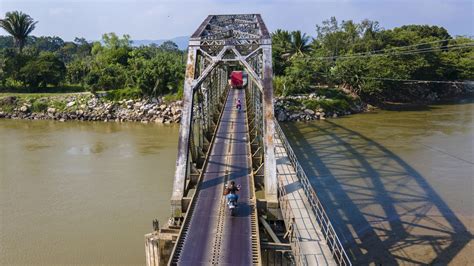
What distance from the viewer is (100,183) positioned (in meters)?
24.1

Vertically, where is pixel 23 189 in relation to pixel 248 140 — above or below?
below

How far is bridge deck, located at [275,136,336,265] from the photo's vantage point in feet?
35.2

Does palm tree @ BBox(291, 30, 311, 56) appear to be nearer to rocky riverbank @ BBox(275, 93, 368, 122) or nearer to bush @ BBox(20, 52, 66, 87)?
rocky riverbank @ BBox(275, 93, 368, 122)

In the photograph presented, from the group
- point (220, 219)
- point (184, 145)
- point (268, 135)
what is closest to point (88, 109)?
point (184, 145)

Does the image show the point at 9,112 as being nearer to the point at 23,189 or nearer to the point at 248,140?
the point at 23,189

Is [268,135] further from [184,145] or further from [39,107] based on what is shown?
[39,107]

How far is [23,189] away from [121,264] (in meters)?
11.7

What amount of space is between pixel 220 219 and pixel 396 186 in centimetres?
1447

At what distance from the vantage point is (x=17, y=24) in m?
60.8

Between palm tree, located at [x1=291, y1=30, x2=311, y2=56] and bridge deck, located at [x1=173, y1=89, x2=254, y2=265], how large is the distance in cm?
4718

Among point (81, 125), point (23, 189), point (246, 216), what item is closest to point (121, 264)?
point (246, 216)

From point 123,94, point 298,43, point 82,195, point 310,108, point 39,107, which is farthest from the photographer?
point 298,43

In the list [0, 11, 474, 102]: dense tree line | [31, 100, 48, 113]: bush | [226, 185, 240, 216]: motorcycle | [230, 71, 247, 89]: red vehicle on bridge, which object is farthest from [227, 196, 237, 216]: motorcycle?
[31, 100, 48, 113]: bush

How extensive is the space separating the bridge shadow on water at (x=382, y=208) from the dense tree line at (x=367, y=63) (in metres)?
22.7
